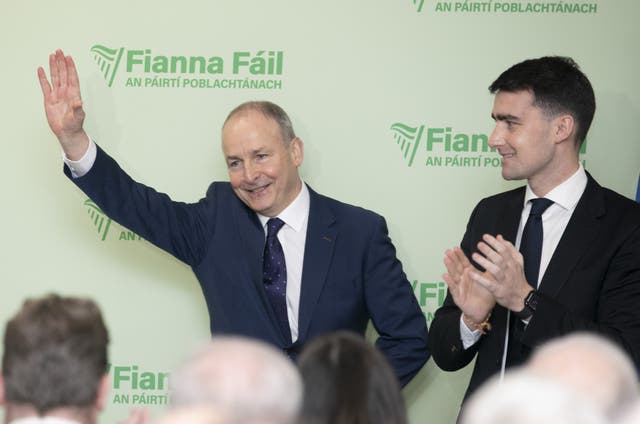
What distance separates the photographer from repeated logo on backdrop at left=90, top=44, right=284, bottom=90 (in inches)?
160

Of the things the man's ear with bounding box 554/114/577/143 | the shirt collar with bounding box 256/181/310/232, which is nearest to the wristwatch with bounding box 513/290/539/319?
the man's ear with bounding box 554/114/577/143

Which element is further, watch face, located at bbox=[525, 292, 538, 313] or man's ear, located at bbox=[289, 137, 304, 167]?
man's ear, located at bbox=[289, 137, 304, 167]

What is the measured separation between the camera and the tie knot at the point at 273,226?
3.70 m

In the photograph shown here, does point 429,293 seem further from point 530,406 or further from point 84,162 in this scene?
point 530,406

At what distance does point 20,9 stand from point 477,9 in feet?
5.95

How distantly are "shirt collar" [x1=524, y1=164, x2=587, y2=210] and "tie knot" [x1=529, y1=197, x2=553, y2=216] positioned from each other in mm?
16

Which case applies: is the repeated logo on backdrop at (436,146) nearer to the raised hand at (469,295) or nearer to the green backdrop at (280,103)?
the green backdrop at (280,103)

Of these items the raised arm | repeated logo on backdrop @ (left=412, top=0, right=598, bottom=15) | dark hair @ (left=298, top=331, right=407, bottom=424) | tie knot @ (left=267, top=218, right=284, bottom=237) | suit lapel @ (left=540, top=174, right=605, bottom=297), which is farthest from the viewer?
repeated logo on backdrop @ (left=412, top=0, right=598, bottom=15)

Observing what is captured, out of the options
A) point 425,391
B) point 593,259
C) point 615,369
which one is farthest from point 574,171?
point 615,369

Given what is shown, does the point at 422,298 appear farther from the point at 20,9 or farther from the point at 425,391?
the point at 20,9

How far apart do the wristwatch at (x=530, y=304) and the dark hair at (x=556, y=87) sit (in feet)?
1.97

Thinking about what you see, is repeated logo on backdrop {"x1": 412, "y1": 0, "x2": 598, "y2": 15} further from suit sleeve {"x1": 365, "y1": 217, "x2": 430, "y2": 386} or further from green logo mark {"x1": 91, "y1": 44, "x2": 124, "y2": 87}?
green logo mark {"x1": 91, "y1": 44, "x2": 124, "y2": 87}

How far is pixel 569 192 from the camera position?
10.9 feet

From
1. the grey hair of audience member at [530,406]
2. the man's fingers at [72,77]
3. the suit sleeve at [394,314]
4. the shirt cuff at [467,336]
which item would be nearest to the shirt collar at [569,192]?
the shirt cuff at [467,336]
